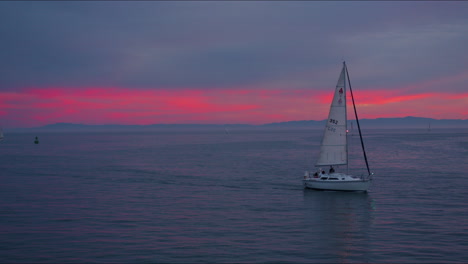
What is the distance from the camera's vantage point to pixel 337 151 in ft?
182

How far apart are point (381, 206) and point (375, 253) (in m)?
17.2

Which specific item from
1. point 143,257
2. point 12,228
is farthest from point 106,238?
point 12,228

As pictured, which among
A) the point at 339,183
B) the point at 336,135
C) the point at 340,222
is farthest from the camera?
the point at 336,135

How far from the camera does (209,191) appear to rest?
56.2 meters

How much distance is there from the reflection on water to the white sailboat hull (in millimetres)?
713

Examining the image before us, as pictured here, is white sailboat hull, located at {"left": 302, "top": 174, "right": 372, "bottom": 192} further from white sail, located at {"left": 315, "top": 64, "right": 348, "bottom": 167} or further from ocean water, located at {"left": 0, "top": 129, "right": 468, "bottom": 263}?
white sail, located at {"left": 315, "top": 64, "right": 348, "bottom": 167}

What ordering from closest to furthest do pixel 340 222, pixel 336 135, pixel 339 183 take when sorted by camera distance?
pixel 340 222 → pixel 339 183 → pixel 336 135

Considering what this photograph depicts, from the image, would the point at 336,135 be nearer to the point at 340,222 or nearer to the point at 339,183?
the point at 339,183

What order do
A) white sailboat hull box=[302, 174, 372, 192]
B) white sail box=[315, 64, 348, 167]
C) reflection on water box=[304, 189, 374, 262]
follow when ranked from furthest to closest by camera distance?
white sail box=[315, 64, 348, 167] → white sailboat hull box=[302, 174, 372, 192] → reflection on water box=[304, 189, 374, 262]

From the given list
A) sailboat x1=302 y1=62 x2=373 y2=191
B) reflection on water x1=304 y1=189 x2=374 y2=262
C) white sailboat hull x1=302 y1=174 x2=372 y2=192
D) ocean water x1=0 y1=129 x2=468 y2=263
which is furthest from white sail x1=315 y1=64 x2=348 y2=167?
ocean water x1=0 y1=129 x2=468 y2=263

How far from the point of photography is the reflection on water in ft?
97.7

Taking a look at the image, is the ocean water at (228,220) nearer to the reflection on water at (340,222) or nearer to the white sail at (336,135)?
the reflection on water at (340,222)

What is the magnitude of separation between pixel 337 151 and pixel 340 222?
1794 cm

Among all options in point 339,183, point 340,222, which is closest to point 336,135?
point 339,183
